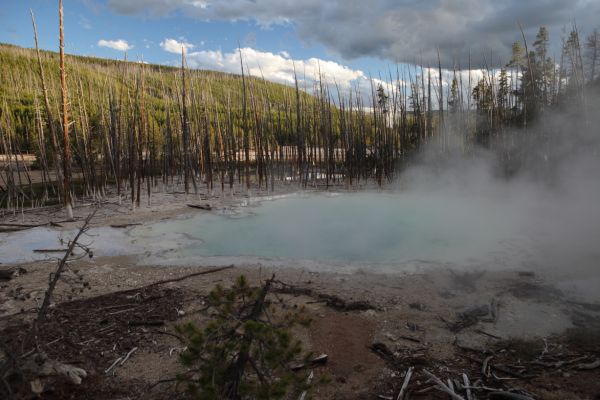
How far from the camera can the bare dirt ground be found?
8.79ft

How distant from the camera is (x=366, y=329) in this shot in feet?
11.5

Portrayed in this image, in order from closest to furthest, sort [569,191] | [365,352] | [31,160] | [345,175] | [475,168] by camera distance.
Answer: [365,352]
[569,191]
[475,168]
[345,175]
[31,160]

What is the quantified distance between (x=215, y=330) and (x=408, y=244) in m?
5.03

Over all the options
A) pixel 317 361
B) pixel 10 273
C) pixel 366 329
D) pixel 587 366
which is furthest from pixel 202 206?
pixel 587 366

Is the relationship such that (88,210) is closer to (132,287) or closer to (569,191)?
(132,287)

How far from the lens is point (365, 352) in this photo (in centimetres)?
315

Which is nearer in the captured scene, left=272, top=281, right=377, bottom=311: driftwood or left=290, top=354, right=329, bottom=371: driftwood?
left=290, top=354, right=329, bottom=371: driftwood

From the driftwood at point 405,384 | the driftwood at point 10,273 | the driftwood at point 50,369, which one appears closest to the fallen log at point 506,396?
the driftwood at point 405,384

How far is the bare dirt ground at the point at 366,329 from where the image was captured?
8.79ft

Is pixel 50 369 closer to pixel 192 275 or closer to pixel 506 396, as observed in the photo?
pixel 192 275

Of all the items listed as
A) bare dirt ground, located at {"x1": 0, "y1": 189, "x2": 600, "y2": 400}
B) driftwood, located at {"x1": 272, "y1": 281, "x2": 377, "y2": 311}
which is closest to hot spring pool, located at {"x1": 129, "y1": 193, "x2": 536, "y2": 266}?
bare dirt ground, located at {"x1": 0, "y1": 189, "x2": 600, "y2": 400}

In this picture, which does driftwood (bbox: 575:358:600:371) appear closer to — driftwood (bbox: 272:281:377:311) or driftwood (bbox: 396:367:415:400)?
driftwood (bbox: 396:367:415:400)

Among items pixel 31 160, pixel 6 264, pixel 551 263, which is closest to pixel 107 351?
pixel 6 264

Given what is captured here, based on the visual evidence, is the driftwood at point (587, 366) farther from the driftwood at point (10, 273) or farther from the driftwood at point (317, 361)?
the driftwood at point (10, 273)
